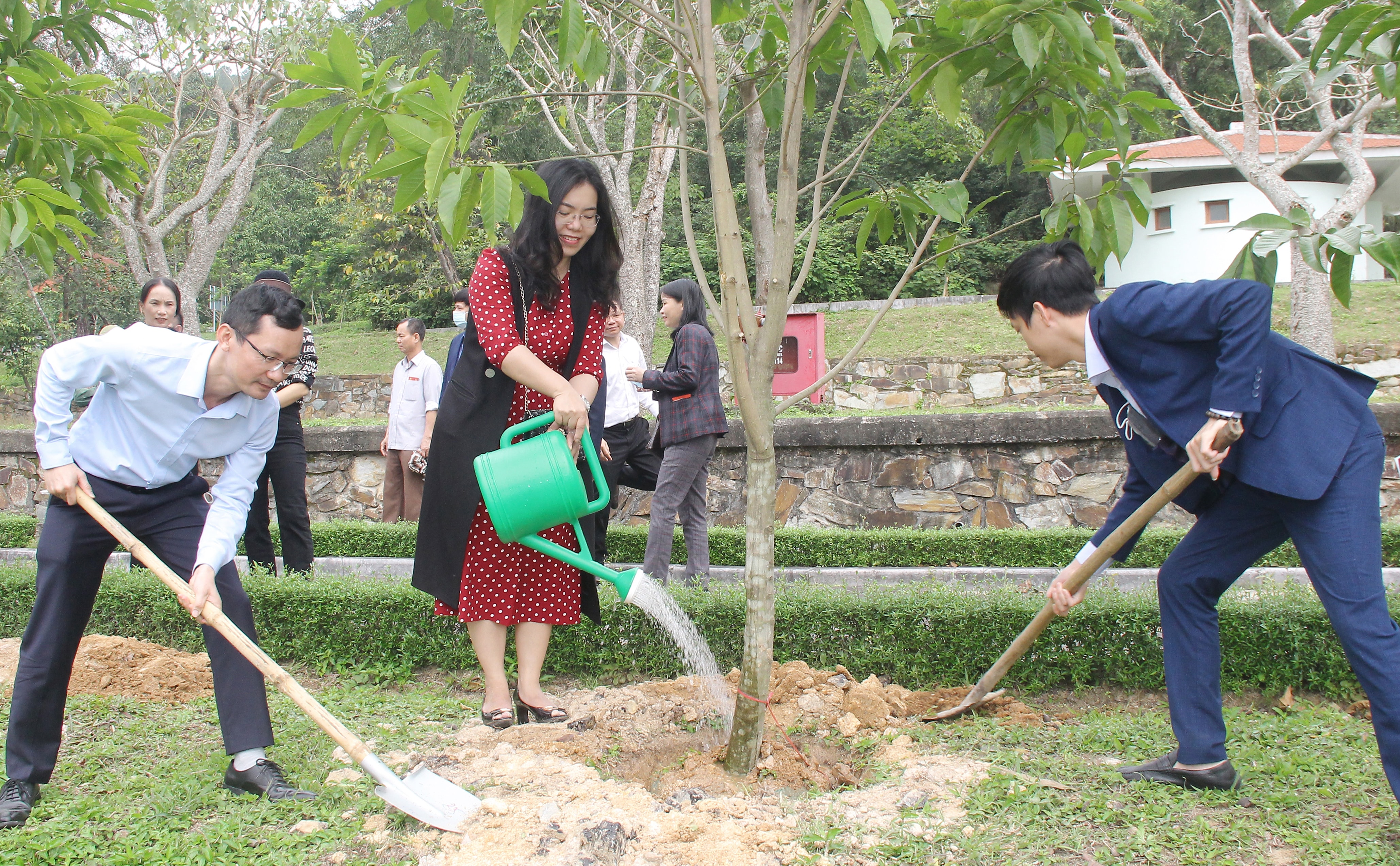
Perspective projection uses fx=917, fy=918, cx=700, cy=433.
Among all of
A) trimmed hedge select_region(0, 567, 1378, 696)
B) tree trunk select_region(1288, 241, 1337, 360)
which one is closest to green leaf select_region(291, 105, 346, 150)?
trimmed hedge select_region(0, 567, 1378, 696)

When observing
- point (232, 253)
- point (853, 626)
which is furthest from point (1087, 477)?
point (232, 253)

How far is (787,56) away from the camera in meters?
3.02

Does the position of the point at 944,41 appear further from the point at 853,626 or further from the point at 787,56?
the point at 853,626

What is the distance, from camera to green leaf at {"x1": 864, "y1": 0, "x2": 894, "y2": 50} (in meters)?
1.92

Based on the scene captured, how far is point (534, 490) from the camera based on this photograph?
2682 millimetres

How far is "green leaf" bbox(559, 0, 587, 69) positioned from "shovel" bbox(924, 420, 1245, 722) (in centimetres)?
180

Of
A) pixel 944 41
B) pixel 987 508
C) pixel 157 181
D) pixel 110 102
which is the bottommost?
pixel 987 508

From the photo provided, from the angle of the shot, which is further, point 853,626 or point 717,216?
point 853,626

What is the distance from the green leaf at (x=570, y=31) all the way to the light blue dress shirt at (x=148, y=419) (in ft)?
4.31

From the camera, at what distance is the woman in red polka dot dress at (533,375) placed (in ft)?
9.33

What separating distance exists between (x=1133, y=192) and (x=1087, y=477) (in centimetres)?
400

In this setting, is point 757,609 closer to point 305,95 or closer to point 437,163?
point 437,163

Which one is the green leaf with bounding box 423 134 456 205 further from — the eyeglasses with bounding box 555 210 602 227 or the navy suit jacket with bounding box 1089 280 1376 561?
the navy suit jacket with bounding box 1089 280 1376 561

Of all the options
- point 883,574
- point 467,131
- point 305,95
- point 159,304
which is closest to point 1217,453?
point 467,131
